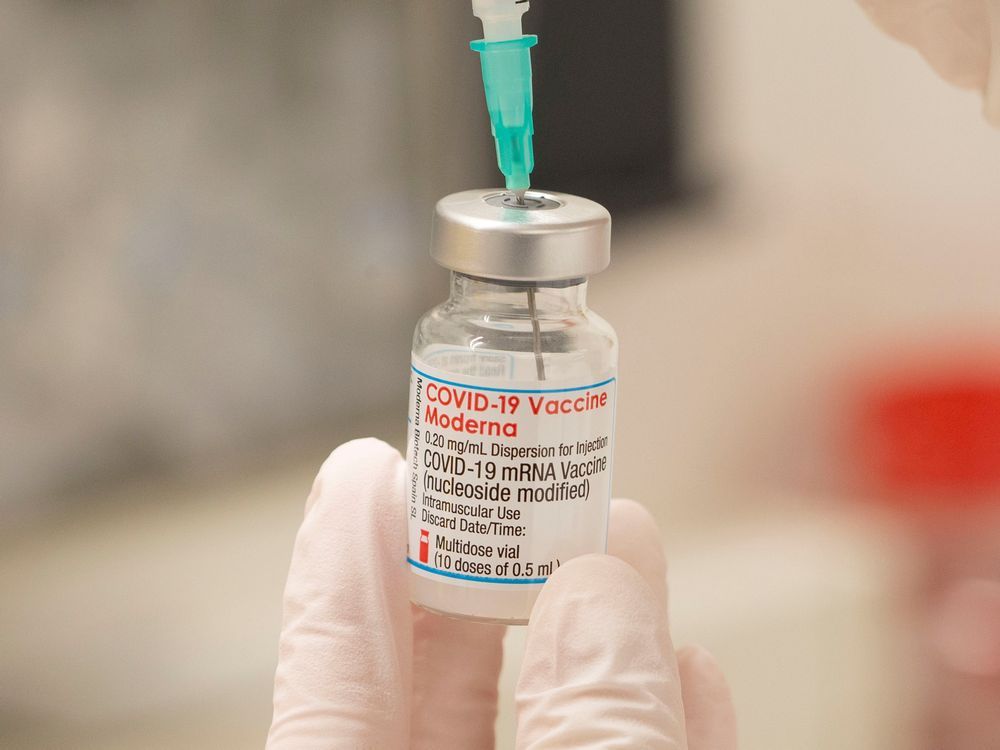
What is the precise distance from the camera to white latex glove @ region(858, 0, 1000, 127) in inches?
32.0

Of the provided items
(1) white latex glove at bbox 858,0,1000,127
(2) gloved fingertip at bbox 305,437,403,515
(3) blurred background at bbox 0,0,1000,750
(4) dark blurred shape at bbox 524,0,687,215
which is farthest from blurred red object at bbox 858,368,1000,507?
(2) gloved fingertip at bbox 305,437,403,515

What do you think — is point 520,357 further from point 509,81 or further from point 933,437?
point 933,437

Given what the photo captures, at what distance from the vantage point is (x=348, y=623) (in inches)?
28.3

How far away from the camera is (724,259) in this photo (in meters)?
1.88

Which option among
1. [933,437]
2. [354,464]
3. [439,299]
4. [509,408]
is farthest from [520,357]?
[933,437]

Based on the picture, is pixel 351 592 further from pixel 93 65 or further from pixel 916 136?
pixel 916 136

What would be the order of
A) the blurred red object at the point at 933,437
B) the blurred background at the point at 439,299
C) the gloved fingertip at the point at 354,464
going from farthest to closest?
the blurred red object at the point at 933,437 < the blurred background at the point at 439,299 < the gloved fingertip at the point at 354,464

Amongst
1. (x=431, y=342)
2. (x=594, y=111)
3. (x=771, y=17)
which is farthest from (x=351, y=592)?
(x=771, y=17)

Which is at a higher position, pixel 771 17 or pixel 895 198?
pixel 771 17

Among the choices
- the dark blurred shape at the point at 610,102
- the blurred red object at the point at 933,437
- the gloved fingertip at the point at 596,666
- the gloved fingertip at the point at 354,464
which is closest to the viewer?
the gloved fingertip at the point at 596,666

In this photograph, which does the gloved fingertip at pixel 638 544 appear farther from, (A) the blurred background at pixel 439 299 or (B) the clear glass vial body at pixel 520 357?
(A) the blurred background at pixel 439 299

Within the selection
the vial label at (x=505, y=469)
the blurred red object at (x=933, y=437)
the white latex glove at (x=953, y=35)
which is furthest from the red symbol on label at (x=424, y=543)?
→ the blurred red object at (x=933, y=437)

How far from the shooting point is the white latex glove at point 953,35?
2.66 ft

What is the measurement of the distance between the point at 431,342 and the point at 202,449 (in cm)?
90
